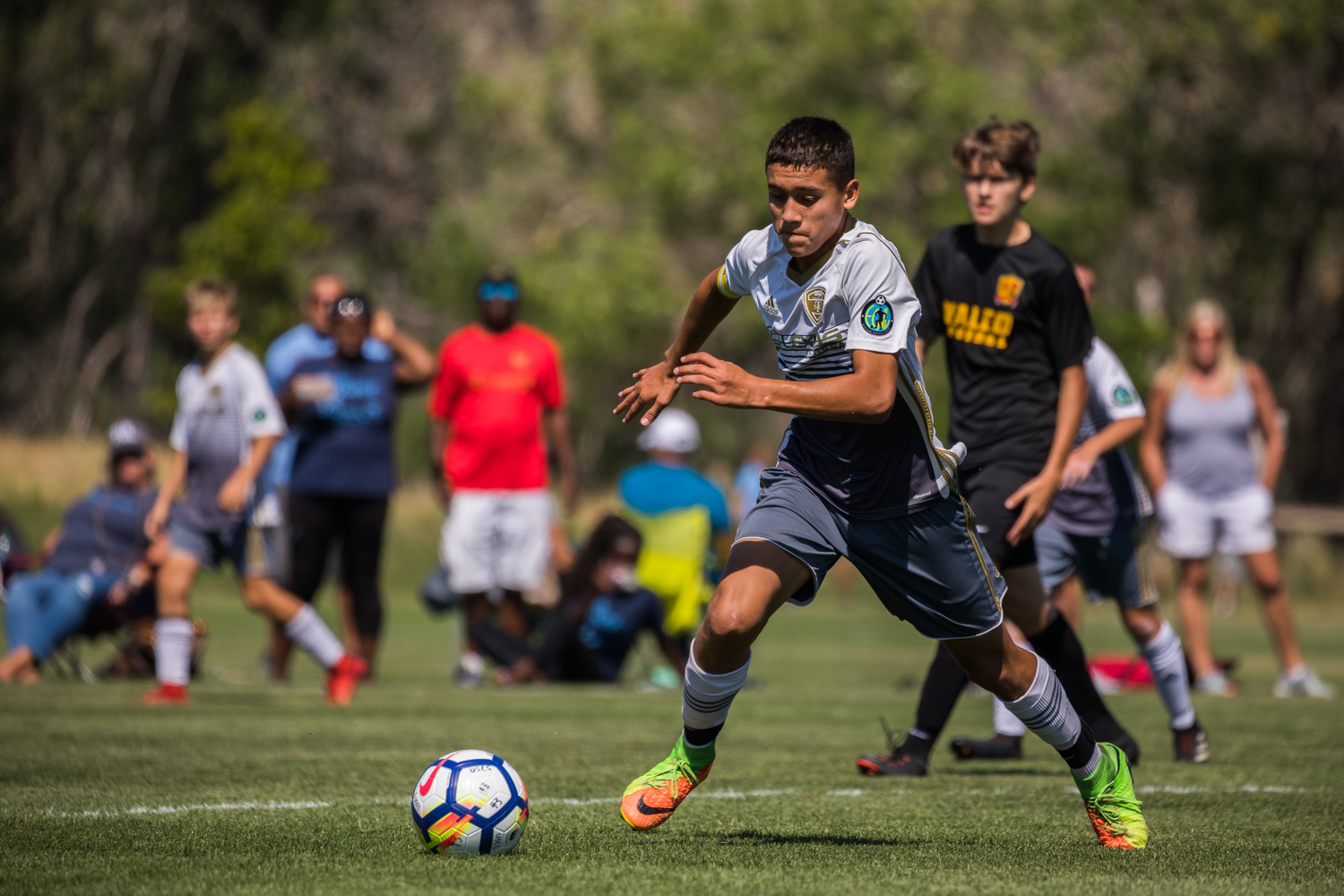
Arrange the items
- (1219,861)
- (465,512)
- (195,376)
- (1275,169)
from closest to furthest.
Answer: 1. (1219,861)
2. (195,376)
3. (465,512)
4. (1275,169)

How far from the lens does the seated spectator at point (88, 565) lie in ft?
33.1

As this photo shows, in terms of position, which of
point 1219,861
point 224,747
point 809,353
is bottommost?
point 224,747

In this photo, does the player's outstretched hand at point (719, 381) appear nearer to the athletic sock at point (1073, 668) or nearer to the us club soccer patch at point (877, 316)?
the us club soccer patch at point (877, 316)

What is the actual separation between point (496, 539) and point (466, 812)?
259 inches

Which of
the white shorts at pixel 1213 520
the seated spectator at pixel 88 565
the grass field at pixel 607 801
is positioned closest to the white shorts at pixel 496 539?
the grass field at pixel 607 801

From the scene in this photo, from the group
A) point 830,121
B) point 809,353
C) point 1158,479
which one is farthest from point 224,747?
point 1158,479

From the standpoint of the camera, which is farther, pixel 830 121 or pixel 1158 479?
pixel 1158 479

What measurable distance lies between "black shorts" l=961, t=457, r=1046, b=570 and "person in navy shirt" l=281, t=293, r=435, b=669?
4.89m

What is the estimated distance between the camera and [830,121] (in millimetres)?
4566

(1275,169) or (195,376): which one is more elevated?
(1275,169)

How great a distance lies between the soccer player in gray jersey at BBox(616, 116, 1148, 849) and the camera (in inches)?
175

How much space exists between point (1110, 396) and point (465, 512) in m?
5.26

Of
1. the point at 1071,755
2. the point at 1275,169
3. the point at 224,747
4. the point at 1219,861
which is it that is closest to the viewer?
the point at 1219,861

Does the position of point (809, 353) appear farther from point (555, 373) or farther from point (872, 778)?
point (555, 373)
